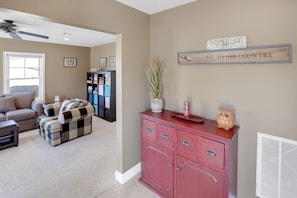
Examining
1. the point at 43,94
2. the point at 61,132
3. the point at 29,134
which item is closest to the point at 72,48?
the point at 43,94

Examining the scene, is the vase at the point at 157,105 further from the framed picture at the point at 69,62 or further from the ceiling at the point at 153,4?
the framed picture at the point at 69,62

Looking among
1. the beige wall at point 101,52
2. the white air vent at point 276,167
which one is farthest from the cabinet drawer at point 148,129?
the beige wall at point 101,52

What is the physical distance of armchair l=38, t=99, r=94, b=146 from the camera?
3.30m

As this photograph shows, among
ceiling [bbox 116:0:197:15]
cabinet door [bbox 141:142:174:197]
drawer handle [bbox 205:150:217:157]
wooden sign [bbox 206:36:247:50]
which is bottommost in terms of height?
cabinet door [bbox 141:142:174:197]

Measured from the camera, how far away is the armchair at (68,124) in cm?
330

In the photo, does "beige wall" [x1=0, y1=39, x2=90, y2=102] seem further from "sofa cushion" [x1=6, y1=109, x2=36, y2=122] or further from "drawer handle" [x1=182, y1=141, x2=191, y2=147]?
"drawer handle" [x1=182, y1=141, x2=191, y2=147]

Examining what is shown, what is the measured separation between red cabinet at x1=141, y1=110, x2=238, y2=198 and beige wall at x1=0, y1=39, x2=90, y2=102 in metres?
4.79

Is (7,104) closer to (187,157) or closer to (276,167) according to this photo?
(187,157)

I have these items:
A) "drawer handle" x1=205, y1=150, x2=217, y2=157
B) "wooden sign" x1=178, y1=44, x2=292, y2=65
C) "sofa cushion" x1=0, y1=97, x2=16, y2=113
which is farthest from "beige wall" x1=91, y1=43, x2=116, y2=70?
"drawer handle" x1=205, y1=150, x2=217, y2=157

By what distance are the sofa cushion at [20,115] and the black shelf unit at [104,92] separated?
1.80m

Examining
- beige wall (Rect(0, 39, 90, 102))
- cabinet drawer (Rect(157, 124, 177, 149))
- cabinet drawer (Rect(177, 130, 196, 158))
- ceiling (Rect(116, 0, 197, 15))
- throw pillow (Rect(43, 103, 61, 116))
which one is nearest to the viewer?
cabinet drawer (Rect(177, 130, 196, 158))

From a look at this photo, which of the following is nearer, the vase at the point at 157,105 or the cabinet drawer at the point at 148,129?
the cabinet drawer at the point at 148,129

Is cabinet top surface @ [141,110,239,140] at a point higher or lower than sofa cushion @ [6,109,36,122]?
higher

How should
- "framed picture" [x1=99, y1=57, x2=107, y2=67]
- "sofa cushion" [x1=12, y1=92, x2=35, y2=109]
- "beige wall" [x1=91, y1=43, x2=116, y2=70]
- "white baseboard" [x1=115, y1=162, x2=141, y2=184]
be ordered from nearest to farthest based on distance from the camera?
"white baseboard" [x1=115, y1=162, x2=141, y2=184] < "sofa cushion" [x1=12, y1=92, x2=35, y2=109] < "beige wall" [x1=91, y1=43, x2=116, y2=70] < "framed picture" [x1=99, y1=57, x2=107, y2=67]
